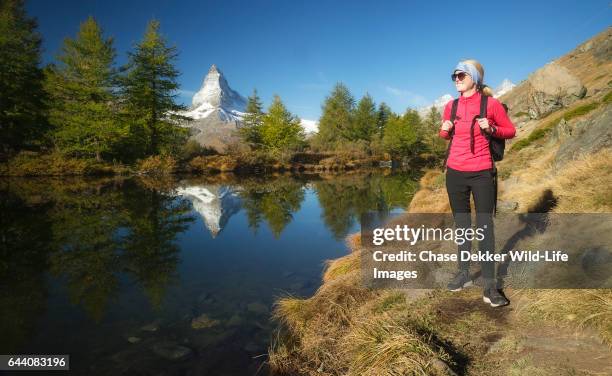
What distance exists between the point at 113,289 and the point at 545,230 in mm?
6902

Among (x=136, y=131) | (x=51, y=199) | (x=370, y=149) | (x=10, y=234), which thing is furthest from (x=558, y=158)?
(x=370, y=149)

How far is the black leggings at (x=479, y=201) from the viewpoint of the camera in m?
3.62

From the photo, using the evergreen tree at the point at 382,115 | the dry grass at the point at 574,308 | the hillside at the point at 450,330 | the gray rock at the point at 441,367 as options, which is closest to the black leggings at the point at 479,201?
the dry grass at the point at 574,308

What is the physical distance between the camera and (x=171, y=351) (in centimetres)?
399

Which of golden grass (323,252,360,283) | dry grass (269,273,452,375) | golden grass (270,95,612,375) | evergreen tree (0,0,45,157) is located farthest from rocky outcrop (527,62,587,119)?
evergreen tree (0,0,45,157)

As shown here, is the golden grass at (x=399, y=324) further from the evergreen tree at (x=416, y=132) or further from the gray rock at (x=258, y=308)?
the evergreen tree at (x=416, y=132)

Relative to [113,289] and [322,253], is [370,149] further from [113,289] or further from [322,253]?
[113,289]

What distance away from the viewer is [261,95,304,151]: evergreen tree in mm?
43031

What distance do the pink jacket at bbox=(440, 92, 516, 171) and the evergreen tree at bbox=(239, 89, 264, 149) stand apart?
41.8 m

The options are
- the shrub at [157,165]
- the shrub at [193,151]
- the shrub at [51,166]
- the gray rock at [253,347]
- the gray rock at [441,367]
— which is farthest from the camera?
the shrub at [193,151]

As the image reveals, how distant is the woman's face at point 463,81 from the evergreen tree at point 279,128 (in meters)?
38.8

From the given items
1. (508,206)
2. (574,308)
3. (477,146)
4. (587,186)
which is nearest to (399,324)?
(574,308)

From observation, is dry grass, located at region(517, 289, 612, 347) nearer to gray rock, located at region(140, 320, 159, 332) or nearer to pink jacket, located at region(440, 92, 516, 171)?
pink jacket, located at region(440, 92, 516, 171)

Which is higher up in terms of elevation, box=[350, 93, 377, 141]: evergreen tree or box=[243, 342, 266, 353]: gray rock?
box=[350, 93, 377, 141]: evergreen tree
